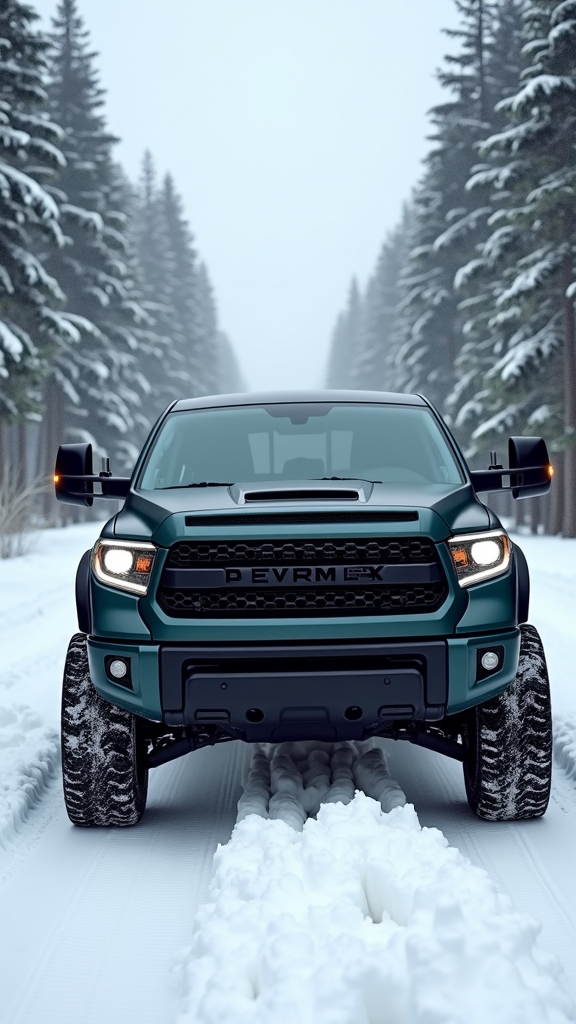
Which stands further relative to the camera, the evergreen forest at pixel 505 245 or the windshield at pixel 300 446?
the evergreen forest at pixel 505 245

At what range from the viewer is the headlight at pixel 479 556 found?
166 inches

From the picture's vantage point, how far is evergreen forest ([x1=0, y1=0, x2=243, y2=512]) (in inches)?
779

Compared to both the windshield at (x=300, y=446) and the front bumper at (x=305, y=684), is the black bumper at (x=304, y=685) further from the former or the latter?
the windshield at (x=300, y=446)

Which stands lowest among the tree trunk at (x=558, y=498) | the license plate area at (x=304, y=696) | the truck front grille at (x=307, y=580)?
the tree trunk at (x=558, y=498)

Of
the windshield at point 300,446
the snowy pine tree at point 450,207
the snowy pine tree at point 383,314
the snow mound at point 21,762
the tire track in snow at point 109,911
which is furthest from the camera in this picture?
the snowy pine tree at point 383,314

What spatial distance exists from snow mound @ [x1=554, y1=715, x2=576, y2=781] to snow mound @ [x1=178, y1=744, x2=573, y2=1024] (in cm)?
183

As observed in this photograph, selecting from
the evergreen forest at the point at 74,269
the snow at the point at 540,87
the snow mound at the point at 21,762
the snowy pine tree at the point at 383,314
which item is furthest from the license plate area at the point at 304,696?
the snowy pine tree at the point at 383,314

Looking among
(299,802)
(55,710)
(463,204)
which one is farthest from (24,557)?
(463,204)

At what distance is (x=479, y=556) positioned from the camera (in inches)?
168

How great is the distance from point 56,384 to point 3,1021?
31623mm

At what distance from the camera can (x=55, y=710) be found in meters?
6.91

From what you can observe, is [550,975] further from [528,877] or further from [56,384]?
[56,384]

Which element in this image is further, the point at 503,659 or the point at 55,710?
the point at 55,710

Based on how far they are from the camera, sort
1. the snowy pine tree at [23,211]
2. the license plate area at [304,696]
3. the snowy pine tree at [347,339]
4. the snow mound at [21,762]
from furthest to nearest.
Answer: the snowy pine tree at [347,339]
the snowy pine tree at [23,211]
the snow mound at [21,762]
the license plate area at [304,696]
